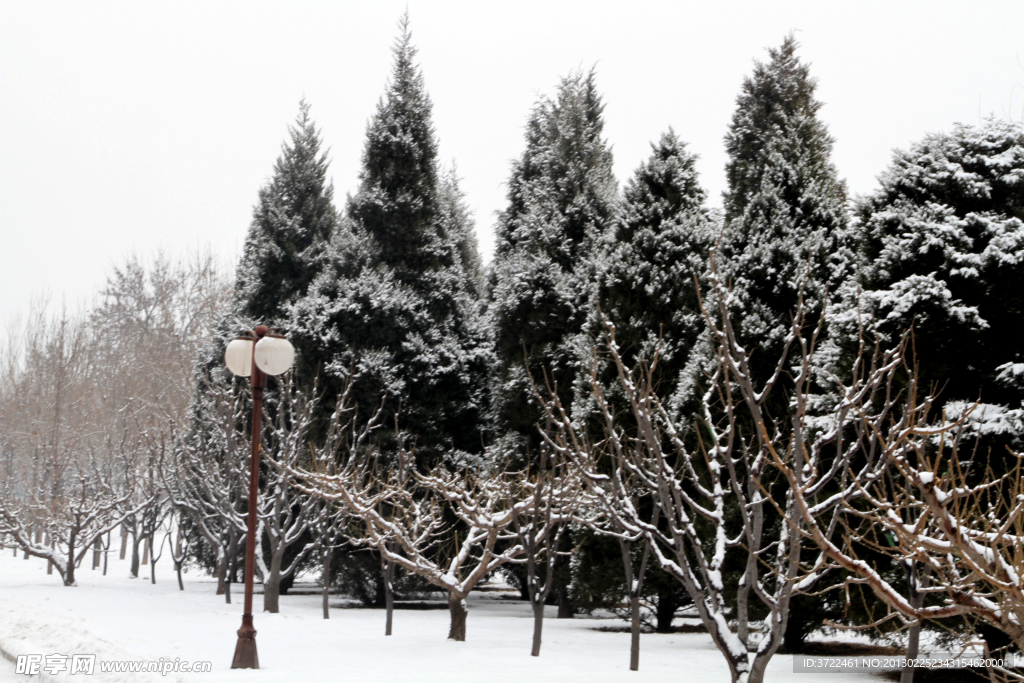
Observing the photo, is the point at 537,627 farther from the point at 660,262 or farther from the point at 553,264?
the point at 553,264

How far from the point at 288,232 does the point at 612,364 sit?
11810 millimetres

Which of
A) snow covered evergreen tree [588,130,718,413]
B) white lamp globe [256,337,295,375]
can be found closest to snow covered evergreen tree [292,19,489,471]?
snow covered evergreen tree [588,130,718,413]

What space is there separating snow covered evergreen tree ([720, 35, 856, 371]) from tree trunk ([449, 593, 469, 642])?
6.02m

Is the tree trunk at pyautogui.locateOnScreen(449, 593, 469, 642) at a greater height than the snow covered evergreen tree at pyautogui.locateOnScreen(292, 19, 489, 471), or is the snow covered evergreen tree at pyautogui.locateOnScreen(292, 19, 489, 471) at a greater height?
the snow covered evergreen tree at pyautogui.locateOnScreen(292, 19, 489, 471)

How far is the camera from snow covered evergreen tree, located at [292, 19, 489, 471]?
61.7 feet

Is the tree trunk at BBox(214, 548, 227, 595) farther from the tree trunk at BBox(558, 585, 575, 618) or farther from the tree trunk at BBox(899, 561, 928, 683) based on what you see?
the tree trunk at BBox(899, 561, 928, 683)

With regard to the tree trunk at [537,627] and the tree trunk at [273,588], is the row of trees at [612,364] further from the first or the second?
the tree trunk at [537,627]

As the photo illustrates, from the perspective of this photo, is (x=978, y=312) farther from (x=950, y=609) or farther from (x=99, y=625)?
(x=99, y=625)

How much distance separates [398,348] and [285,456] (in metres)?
4.12

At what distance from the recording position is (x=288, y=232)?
2330 centimetres

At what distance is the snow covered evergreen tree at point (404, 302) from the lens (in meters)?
18.8

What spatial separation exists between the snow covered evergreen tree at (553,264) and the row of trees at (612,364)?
71mm

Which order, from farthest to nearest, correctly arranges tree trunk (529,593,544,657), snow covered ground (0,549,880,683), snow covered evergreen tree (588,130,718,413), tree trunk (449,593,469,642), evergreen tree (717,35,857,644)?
snow covered evergreen tree (588,130,718,413) < evergreen tree (717,35,857,644) < tree trunk (449,593,469,642) < tree trunk (529,593,544,657) < snow covered ground (0,549,880,683)

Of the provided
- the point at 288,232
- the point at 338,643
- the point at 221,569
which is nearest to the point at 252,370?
the point at 338,643
